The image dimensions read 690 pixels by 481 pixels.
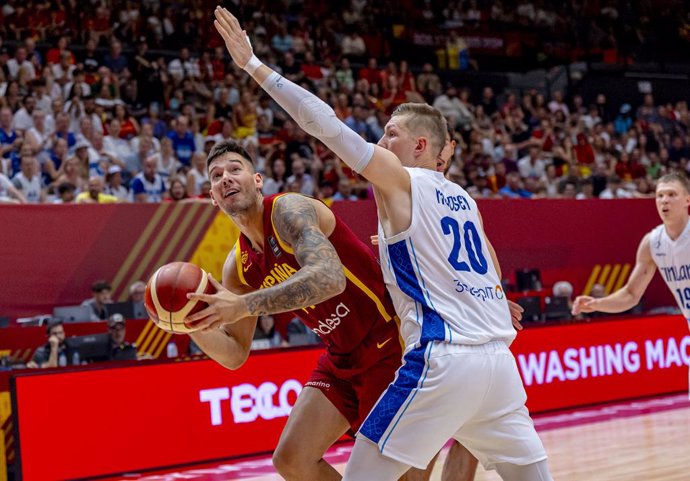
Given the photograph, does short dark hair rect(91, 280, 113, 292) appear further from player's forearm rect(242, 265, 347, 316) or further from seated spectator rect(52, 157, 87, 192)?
player's forearm rect(242, 265, 347, 316)

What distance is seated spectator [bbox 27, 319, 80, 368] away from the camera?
9086 millimetres

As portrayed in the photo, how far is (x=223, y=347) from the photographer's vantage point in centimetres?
459

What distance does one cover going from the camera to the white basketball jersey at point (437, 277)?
3.78m

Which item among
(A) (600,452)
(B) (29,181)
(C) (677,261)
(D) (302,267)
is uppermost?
(B) (29,181)

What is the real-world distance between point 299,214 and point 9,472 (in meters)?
4.73

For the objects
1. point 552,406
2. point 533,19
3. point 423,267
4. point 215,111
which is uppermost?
point 533,19

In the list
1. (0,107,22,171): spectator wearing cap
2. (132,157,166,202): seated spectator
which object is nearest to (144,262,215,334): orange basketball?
(132,157,166,202): seated spectator

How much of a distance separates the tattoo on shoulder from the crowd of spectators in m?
7.24

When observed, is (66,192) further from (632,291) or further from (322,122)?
(322,122)

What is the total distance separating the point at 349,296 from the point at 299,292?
0.93 m

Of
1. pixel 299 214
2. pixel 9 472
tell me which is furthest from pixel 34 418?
pixel 299 214

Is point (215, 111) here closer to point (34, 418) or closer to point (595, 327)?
point (595, 327)

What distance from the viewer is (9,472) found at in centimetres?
780

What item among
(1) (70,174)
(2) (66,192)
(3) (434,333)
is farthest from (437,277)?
(1) (70,174)
